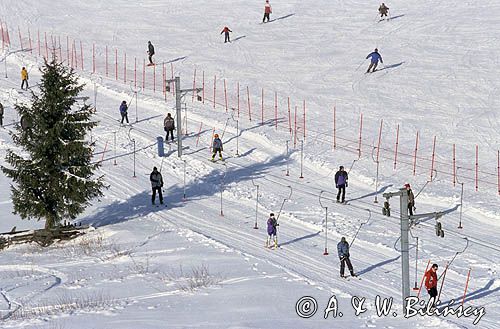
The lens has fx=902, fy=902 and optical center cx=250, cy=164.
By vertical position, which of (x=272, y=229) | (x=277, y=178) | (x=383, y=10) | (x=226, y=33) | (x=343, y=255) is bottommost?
(x=277, y=178)

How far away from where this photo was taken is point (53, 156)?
27.3m

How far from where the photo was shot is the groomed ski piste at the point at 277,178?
20781mm

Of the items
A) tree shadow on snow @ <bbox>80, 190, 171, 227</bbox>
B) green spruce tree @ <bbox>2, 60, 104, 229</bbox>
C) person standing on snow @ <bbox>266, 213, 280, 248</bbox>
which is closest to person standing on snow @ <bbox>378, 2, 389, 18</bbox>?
tree shadow on snow @ <bbox>80, 190, 171, 227</bbox>

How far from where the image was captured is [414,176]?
32.6m

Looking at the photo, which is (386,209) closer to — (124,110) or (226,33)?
(124,110)

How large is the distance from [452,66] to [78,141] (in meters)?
26.0

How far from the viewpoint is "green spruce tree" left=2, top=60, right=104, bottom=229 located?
2708 centimetres

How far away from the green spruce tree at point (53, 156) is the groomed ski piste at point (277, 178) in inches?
51.2

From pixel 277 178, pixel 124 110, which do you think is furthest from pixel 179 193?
pixel 124 110

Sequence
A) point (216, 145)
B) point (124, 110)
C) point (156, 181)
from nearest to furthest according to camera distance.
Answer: point (156, 181) < point (216, 145) < point (124, 110)

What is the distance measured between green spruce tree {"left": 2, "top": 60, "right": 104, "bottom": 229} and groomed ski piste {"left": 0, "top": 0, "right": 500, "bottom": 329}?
130 cm

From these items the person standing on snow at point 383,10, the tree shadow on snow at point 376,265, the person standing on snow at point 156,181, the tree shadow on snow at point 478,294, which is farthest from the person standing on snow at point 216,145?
the person standing on snow at point 383,10

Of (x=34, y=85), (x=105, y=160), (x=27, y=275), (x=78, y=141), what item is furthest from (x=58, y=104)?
(x=34, y=85)

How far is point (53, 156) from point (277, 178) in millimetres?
8800
